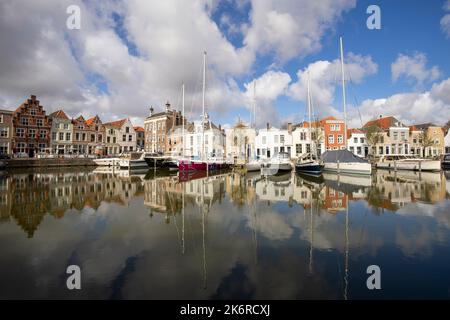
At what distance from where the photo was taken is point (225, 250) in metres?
7.16

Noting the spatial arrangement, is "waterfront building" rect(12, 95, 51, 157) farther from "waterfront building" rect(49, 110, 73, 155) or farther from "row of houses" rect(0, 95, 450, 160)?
"waterfront building" rect(49, 110, 73, 155)

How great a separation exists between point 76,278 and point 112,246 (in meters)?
2.06

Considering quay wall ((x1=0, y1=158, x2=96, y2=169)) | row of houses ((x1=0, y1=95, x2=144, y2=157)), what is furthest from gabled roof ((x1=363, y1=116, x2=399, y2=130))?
quay wall ((x1=0, y1=158, x2=96, y2=169))

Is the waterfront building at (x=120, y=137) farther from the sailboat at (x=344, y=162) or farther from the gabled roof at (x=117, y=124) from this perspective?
the sailboat at (x=344, y=162)

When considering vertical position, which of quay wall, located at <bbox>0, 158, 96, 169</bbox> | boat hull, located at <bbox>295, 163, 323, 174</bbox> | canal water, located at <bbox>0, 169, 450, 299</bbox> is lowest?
canal water, located at <bbox>0, 169, 450, 299</bbox>

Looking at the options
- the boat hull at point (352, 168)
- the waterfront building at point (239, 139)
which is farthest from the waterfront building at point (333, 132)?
the boat hull at point (352, 168)

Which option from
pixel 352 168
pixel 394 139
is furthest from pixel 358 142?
pixel 352 168

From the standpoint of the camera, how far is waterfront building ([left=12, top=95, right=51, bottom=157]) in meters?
51.0

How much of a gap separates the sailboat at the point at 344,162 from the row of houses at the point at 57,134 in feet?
185

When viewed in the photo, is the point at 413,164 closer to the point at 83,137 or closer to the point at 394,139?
the point at 394,139

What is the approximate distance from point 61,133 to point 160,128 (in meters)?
24.1

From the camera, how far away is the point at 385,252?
6867mm

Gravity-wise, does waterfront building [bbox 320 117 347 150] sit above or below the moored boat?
above
